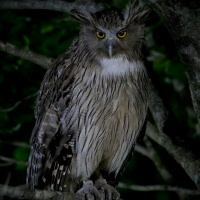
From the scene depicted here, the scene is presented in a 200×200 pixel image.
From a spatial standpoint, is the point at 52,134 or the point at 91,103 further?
the point at 52,134

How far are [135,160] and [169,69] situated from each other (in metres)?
1.61

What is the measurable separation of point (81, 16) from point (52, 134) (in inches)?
40.8

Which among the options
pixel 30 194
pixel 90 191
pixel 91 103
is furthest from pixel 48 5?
pixel 30 194

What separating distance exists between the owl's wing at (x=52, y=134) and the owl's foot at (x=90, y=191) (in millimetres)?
200

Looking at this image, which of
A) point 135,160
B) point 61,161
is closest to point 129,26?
point 61,161

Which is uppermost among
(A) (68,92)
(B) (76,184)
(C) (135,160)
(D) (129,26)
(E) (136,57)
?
(D) (129,26)

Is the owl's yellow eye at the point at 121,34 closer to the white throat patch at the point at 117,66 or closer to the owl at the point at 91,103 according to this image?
the owl at the point at 91,103

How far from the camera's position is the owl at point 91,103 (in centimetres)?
339

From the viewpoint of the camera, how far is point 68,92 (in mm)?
3414

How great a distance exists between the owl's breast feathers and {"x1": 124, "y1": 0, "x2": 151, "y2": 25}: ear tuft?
357 mm

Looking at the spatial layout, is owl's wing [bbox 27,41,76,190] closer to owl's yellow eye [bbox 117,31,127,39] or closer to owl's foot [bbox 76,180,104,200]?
owl's foot [bbox 76,180,104,200]

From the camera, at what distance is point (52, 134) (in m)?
3.48

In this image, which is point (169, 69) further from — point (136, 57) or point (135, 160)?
point (135, 160)

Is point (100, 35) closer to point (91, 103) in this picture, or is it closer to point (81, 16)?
point (81, 16)
